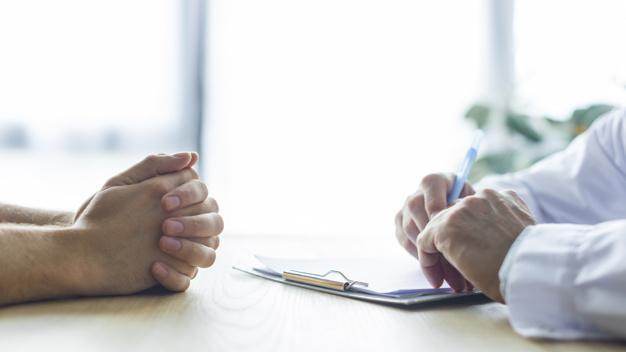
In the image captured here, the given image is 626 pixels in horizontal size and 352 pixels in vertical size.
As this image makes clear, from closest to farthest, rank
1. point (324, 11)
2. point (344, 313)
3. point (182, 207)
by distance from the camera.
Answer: point (344, 313), point (182, 207), point (324, 11)

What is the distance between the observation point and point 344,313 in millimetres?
737

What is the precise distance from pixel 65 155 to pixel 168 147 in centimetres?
42

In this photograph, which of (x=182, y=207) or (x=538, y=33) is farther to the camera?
(x=538, y=33)

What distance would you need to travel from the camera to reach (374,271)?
966mm

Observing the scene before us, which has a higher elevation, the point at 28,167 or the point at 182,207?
the point at 182,207

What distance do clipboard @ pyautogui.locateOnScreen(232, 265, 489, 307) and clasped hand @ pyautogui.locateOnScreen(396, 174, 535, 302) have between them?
0.03 m

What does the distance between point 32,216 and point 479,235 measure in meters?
0.68

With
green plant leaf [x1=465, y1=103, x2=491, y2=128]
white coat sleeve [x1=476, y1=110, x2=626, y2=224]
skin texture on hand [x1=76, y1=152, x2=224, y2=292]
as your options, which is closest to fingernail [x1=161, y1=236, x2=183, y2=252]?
skin texture on hand [x1=76, y1=152, x2=224, y2=292]

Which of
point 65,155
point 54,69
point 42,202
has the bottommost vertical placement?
point 42,202

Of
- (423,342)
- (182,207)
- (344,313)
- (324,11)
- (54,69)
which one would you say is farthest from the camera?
(324,11)

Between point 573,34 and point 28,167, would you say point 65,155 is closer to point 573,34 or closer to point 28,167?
point 28,167

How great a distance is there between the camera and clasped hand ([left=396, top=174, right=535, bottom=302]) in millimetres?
749

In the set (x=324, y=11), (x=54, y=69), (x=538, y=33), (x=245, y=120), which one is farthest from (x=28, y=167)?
(x=538, y=33)

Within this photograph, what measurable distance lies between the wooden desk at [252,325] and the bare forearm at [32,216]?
0.24 meters
